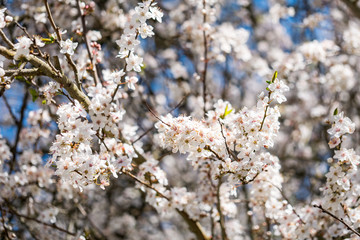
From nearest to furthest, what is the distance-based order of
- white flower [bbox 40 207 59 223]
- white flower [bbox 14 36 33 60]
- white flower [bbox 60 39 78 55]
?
white flower [bbox 14 36 33 60] → white flower [bbox 60 39 78 55] → white flower [bbox 40 207 59 223]

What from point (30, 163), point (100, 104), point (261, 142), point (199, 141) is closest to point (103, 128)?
point (100, 104)

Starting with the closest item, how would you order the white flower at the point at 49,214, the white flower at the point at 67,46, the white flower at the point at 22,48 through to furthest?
1. the white flower at the point at 22,48
2. the white flower at the point at 67,46
3. the white flower at the point at 49,214

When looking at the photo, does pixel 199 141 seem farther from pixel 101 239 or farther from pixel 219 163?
pixel 101 239

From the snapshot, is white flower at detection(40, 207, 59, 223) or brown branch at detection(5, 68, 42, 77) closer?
brown branch at detection(5, 68, 42, 77)

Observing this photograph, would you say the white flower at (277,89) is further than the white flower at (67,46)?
No

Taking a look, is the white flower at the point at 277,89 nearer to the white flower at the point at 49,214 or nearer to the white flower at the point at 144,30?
the white flower at the point at 144,30

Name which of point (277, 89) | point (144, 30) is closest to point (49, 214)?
point (144, 30)

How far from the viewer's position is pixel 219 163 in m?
2.75

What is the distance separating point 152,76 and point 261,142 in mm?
4396

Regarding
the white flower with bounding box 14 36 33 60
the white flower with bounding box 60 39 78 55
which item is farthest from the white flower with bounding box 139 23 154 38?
the white flower with bounding box 14 36 33 60

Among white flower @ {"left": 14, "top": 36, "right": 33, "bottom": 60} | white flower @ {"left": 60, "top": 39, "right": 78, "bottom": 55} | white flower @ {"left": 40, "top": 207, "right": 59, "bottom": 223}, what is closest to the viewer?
white flower @ {"left": 14, "top": 36, "right": 33, "bottom": 60}

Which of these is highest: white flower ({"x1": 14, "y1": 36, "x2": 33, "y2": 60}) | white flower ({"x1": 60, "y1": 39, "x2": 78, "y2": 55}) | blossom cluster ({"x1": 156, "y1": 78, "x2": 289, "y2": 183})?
white flower ({"x1": 60, "y1": 39, "x2": 78, "y2": 55})

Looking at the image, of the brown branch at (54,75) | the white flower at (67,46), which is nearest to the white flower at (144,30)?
the white flower at (67,46)

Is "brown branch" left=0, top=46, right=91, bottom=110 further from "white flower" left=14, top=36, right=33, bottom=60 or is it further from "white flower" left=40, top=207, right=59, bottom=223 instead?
"white flower" left=40, top=207, right=59, bottom=223
